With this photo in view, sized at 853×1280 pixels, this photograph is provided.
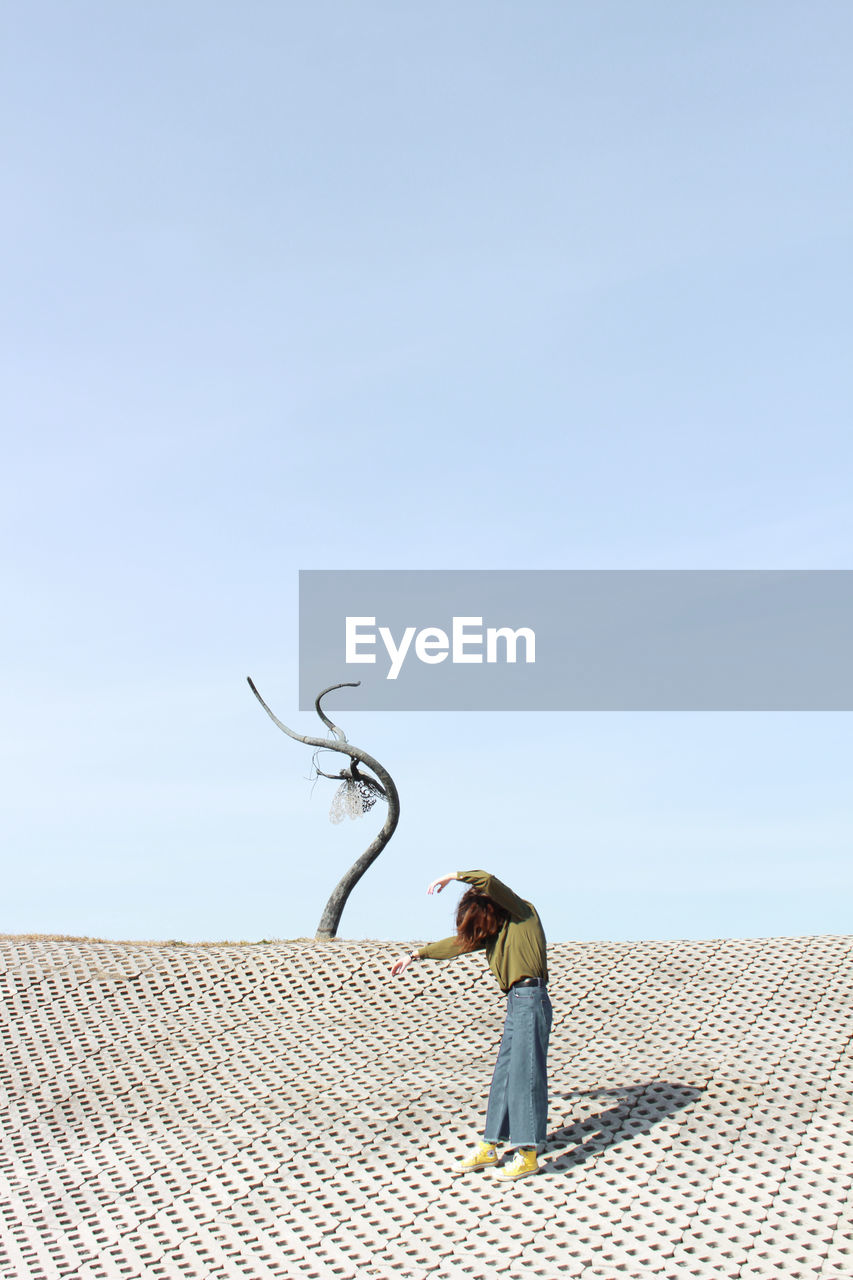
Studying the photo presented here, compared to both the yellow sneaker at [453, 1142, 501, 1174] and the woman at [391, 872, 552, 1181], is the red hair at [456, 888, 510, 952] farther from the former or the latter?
the yellow sneaker at [453, 1142, 501, 1174]

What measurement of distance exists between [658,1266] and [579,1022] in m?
3.59

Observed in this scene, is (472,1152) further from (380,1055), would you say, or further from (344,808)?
(344,808)

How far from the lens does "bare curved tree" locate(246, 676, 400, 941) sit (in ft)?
46.2

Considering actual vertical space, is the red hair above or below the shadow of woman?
above

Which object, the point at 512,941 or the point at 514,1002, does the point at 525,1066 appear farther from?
the point at 512,941

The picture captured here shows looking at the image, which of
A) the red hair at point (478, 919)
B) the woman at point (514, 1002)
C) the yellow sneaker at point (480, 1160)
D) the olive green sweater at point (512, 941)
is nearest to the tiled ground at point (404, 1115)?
the yellow sneaker at point (480, 1160)

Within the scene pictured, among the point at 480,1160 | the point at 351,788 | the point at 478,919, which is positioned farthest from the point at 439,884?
the point at 351,788

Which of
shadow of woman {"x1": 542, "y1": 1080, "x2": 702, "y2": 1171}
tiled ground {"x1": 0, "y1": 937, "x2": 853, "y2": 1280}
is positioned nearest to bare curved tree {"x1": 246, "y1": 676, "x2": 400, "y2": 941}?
tiled ground {"x1": 0, "y1": 937, "x2": 853, "y2": 1280}

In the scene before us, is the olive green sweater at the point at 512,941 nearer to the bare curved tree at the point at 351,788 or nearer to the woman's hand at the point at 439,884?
the woman's hand at the point at 439,884

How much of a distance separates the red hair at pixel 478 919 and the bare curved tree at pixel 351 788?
25.6 feet

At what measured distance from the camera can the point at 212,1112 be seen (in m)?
7.93

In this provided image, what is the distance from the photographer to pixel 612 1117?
7.06m

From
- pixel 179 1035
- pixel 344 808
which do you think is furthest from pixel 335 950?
pixel 344 808

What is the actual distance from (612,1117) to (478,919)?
1870mm
